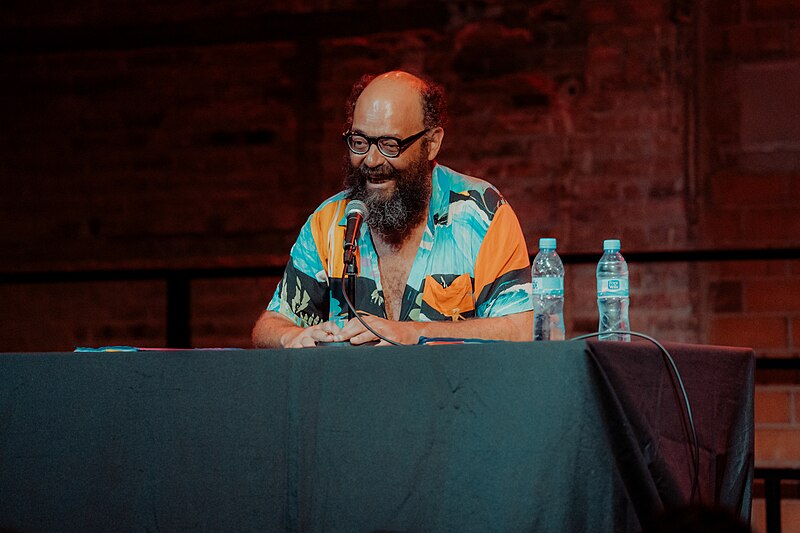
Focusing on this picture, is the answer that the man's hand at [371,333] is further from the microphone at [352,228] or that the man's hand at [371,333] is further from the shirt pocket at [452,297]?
the shirt pocket at [452,297]

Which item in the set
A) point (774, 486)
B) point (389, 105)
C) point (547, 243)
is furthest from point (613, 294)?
point (774, 486)

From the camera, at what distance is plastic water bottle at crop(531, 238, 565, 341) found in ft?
8.30

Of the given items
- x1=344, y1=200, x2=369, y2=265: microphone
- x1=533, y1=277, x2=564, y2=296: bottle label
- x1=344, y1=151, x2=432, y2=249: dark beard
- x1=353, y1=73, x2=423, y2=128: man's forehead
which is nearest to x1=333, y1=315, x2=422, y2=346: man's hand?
x1=344, y1=200, x2=369, y2=265: microphone

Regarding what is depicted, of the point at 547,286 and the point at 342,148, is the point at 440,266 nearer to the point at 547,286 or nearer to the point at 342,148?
the point at 547,286

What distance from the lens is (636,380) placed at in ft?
6.43

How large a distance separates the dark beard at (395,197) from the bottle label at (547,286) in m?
0.59

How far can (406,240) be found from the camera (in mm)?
3160

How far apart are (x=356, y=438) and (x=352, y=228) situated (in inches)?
23.4

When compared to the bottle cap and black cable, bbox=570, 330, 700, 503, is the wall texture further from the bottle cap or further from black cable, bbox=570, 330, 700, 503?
black cable, bbox=570, 330, 700, 503

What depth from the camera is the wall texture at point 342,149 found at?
464 centimetres

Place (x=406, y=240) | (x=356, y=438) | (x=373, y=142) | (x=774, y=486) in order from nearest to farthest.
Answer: (x=356, y=438), (x=373, y=142), (x=406, y=240), (x=774, y=486)

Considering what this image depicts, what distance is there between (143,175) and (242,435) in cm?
344

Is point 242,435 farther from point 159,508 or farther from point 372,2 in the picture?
point 372,2

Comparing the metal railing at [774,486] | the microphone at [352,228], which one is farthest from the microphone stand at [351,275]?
the metal railing at [774,486]
